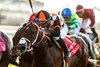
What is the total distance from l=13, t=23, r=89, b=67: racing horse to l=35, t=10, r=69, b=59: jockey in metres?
0.15

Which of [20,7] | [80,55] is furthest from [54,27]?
[20,7]

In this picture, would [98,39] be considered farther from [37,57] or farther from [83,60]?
[37,57]

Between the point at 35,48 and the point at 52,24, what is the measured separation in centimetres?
66

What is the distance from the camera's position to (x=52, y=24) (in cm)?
740

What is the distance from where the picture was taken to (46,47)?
7281 mm

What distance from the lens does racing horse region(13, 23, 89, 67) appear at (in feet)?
21.3

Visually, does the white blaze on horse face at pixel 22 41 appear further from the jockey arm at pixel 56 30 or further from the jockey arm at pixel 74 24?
the jockey arm at pixel 74 24

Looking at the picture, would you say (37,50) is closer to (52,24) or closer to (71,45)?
(52,24)

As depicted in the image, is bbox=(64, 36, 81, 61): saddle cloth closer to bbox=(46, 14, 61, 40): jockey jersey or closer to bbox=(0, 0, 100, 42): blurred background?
bbox=(46, 14, 61, 40): jockey jersey

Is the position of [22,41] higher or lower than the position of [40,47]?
higher

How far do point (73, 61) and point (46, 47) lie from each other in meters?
1.44

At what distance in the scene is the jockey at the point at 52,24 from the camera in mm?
7031

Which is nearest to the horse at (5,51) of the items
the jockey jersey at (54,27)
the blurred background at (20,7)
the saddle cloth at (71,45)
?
the jockey jersey at (54,27)

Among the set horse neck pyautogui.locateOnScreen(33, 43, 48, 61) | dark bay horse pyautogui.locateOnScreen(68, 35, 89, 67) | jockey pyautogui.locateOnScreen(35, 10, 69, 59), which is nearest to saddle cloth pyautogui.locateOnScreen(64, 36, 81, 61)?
dark bay horse pyautogui.locateOnScreen(68, 35, 89, 67)
